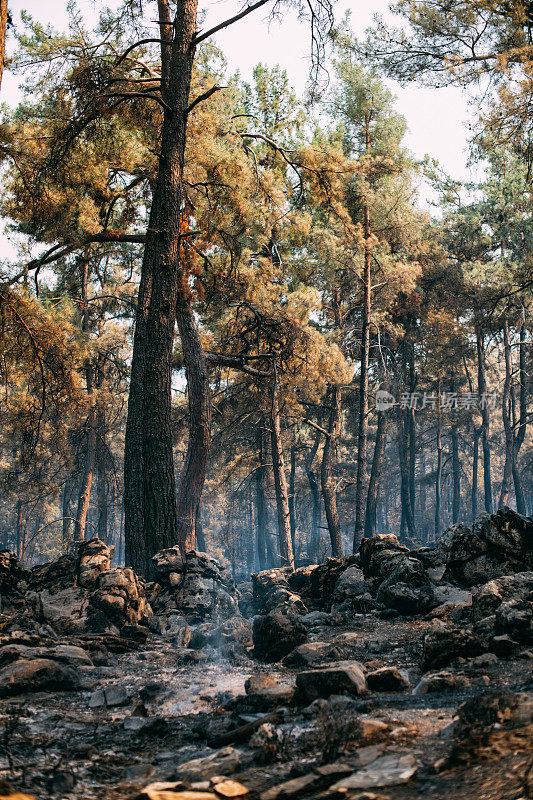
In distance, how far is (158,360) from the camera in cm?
881

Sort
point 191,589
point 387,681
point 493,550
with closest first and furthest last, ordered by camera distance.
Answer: point 387,681
point 493,550
point 191,589

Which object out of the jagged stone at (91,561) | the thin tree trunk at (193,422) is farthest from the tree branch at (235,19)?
the jagged stone at (91,561)

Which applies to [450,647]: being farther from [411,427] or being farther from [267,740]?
[411,427]

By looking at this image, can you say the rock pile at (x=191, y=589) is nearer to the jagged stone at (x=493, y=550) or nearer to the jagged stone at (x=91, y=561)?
the jagged stone at (x=91, y=561)

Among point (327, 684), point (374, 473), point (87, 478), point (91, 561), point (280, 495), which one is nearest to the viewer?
point (327, 684)

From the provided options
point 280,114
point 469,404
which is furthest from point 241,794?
point 469,404

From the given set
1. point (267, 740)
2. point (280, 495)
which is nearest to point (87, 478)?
point (280, 495)

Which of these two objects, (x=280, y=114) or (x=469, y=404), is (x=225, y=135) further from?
(x=469, y=404)

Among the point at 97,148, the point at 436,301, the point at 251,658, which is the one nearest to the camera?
the point at 251,658

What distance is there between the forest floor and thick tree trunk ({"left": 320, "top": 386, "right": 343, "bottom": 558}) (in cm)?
1633

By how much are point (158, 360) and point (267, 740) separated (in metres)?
6.61

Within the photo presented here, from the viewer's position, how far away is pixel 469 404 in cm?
3291

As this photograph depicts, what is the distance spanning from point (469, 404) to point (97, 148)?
2705cm

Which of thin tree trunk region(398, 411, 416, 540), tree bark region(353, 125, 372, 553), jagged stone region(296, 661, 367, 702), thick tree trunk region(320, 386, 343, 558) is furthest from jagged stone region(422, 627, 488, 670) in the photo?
thin tree trunk region(398, 411, 416, 540)
